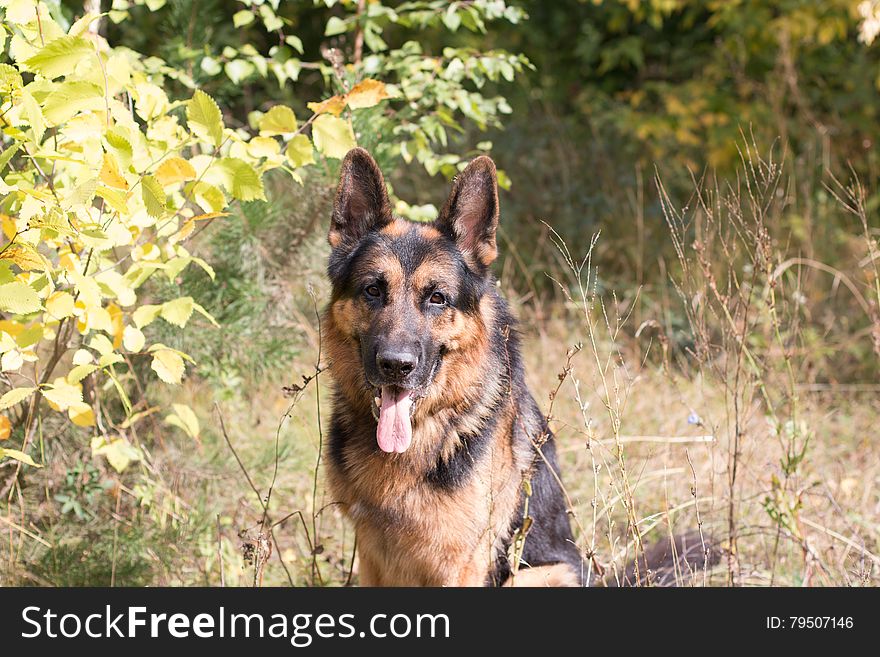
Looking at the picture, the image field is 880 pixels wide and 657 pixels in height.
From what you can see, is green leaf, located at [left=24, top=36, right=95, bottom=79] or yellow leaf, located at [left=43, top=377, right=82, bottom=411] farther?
yellow leaf, located at [left=43, top=377, right=82, bottom=411]

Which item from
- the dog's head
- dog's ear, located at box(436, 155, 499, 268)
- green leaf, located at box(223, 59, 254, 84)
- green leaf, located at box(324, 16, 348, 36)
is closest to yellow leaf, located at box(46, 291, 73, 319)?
the dog's head

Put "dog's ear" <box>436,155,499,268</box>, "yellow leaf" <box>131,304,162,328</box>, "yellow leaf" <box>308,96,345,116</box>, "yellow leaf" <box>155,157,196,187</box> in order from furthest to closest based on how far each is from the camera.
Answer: "dog's ear" <box>436,155,499,268</box> → "yellow leaf" <box>308,96,345,116</box> → "yellow leaf" <box>131,304,162,328</box> → "yellow leaf" <box>155,157,196,187</box>

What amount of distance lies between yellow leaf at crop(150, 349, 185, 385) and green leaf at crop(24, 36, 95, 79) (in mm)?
913

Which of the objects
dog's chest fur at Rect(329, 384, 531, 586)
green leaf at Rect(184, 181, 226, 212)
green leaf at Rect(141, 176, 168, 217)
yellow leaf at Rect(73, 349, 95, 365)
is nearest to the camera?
green leaf at Rect(141, 176, 168, 217)

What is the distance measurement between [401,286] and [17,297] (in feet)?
4.40

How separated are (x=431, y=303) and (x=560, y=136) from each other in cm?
628

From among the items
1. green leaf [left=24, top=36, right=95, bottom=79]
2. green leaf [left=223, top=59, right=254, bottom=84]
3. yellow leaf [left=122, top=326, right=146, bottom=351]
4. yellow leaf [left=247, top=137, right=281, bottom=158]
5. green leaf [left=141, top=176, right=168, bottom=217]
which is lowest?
yellow leaf [left=122, top=326, right=146, bottom=351]

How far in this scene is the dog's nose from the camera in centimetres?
321

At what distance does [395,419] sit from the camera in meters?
3.36

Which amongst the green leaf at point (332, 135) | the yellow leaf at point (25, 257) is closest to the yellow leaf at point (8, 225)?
the yellow leaf at point (25, 257)

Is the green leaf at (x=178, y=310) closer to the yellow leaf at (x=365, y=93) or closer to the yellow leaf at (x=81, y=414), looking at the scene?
the yellow leaf at (x=81, y=414)

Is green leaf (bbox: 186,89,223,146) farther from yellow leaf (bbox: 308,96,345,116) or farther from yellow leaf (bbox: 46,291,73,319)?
yellow leaf (bbox: 46,291,73,319)

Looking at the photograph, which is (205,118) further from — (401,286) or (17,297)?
(401,286)
